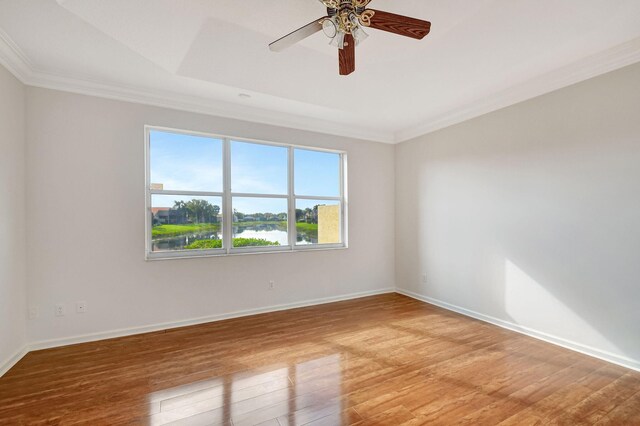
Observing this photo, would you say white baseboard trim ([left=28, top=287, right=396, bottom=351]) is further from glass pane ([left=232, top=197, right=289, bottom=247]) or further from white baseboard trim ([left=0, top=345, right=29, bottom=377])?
glass pane ([left=232, top=197, right=289, bottom=247])

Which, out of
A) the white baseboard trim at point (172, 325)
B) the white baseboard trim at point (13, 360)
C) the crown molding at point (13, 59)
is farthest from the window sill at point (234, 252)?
the crown molding at point (13, 59)

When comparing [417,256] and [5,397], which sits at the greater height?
[417,256]

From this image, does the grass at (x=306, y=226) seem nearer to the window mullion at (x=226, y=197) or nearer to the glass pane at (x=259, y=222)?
the glass pane at (x=259, y=222)

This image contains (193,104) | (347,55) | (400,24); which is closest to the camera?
(400,24)

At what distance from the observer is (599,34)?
7.66 feet

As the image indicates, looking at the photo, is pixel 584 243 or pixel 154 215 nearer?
pixel 584 243

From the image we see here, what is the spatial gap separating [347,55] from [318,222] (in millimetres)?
2816

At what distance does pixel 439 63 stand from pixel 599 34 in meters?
1.19

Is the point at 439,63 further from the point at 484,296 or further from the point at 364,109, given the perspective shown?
the point at 484,296

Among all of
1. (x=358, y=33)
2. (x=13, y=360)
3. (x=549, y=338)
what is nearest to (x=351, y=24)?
(x=358, y=33)

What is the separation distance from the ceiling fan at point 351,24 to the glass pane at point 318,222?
8.76 feet

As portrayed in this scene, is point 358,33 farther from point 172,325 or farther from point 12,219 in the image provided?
point 172,325

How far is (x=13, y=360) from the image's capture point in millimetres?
2596

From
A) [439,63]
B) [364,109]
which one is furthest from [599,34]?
[364,109]
